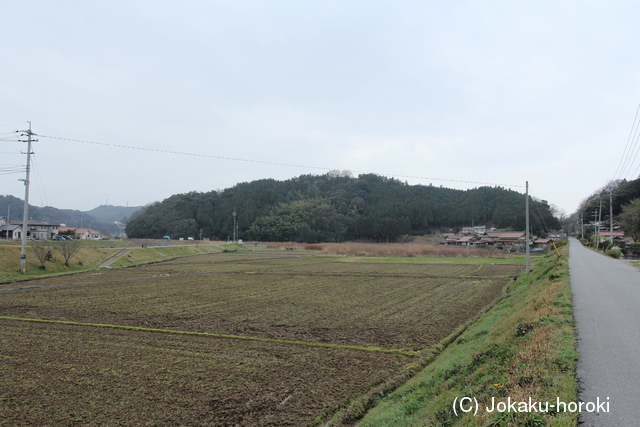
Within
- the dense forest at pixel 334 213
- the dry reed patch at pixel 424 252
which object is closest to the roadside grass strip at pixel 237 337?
the dry reed patch at pixel 424 252

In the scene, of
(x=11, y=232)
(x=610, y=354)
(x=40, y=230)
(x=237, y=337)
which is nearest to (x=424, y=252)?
(x=237, y=337)

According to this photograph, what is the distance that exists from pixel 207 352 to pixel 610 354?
301 inches

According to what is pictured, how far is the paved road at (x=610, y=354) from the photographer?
3899 millimetres

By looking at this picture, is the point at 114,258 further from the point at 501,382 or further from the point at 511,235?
the point at 511,235

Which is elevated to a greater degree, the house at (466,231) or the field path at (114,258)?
the house at (466,231)

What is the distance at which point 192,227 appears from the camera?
4141 inches

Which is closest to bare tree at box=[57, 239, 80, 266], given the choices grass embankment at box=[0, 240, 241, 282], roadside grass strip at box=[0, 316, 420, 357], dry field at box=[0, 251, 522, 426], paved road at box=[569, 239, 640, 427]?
grass embankment at box=[0, 240, 241, 282]

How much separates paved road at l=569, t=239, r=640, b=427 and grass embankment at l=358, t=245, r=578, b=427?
0.59 ft

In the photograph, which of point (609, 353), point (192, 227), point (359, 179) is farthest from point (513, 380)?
point (359, 179)

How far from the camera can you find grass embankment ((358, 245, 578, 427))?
4004mm

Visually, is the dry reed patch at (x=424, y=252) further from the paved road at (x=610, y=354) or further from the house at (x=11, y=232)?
the house at (x=11, y=232)

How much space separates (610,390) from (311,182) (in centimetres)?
13516

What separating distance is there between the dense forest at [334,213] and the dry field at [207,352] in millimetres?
76050

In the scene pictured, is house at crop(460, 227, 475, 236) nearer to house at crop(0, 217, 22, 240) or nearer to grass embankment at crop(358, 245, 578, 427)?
house at crop(0, 217, 22, 240)
